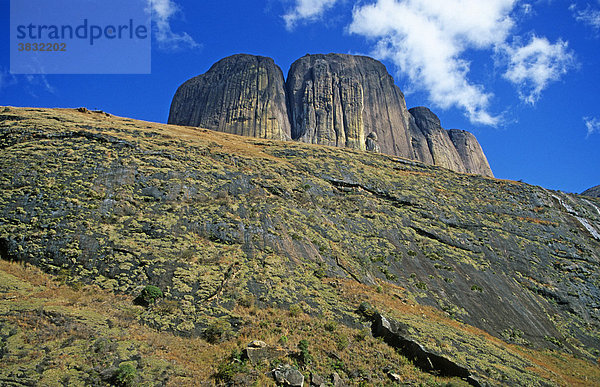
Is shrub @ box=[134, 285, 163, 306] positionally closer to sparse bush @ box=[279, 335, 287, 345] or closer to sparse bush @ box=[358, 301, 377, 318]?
sparse bush @ box=[279, 335, 287, 345]

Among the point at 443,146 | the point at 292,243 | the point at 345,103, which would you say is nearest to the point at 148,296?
the point at 292,243

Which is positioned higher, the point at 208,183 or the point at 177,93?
A: the point at 177,93

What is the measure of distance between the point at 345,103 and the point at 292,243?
62525 mm

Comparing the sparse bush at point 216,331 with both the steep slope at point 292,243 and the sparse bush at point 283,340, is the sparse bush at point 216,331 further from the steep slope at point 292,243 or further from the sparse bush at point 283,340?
the sparse bush at point 283,340

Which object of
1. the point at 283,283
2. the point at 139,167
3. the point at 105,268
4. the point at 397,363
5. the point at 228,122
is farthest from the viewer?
the point at 228,122

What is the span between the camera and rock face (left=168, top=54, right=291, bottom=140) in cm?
7462

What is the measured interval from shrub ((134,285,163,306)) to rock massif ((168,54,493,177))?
187 ft

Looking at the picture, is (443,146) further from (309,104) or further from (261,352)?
(261,352)

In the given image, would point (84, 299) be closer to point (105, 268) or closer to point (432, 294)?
point (105, 268)

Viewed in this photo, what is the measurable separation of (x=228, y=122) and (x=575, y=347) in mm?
68654

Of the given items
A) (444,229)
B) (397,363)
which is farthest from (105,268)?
(444,229)

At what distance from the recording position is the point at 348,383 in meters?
14.4

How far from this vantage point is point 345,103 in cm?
8131

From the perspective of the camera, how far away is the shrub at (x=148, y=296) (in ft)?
55.6
